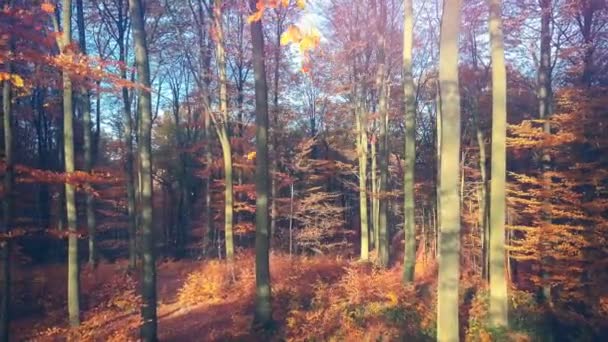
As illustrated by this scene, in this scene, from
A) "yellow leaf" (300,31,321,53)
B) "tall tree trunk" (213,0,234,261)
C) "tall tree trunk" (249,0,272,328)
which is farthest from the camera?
"tall tree trunk" (213,0,234,261)

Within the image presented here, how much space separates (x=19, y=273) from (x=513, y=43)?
21145mm

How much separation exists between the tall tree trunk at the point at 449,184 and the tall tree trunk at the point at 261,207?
16.8ft

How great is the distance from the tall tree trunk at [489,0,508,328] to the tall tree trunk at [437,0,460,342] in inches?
199

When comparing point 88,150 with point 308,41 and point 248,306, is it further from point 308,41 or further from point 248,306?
point 308,41

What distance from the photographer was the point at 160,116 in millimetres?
35688

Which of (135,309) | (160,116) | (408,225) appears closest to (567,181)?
(408,225)

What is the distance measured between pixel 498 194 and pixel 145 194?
8423 millimetres

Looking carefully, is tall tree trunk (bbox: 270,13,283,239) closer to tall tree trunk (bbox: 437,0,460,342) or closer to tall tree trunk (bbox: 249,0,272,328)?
tall tree trunk (bbox: 249,0,272,328)

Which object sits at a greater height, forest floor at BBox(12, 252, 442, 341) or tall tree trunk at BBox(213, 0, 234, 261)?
tall tree trunk at BBox(213, 0, 234, 261)

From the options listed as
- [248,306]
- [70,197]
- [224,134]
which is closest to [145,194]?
[70,197]

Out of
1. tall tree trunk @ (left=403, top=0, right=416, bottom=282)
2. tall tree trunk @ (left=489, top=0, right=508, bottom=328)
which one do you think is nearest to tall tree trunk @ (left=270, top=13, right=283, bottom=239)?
tall tree trunk @ (left=403, top=0, right=416, bottom=282)

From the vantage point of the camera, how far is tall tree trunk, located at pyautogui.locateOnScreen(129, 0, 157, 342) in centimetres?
973

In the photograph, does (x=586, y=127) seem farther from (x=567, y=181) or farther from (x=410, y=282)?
(x=410, y=282)

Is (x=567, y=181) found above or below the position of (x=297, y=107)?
below
